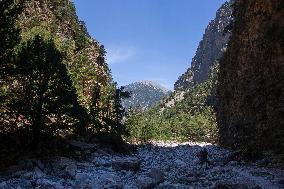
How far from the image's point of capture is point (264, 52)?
44125 mm

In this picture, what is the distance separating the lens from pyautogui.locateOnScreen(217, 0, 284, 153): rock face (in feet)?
106

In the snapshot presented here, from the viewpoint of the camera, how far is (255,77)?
151 ft

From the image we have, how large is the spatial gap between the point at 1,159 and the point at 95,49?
92577 millimetres

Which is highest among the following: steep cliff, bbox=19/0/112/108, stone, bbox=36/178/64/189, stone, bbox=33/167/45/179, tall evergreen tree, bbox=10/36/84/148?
steep cliff, bbox=19/0/112/108

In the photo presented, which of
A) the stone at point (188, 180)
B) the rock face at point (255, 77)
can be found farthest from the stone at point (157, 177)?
the rock face at point (255, 77)

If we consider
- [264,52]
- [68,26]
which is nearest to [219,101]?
[264,52]

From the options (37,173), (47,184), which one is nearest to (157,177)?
(37,173)

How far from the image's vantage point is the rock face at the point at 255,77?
1277 inches

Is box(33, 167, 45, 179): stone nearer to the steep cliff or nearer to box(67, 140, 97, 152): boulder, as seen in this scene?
box(67, 140, 97, 152): boulder

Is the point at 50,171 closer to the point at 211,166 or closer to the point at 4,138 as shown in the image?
the point at 4,138

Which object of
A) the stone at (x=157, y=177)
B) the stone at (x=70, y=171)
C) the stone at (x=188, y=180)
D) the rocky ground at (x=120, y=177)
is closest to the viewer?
the rocky ground at (x=120, y=177)

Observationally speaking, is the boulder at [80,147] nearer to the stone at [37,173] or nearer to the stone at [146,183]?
the stone at [37,173]

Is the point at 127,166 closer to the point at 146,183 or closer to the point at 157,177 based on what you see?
the point at 157,177

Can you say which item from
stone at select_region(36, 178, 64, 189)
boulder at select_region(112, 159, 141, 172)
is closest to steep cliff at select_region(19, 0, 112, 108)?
boulder at select_region(112, 159, 141, 172)
